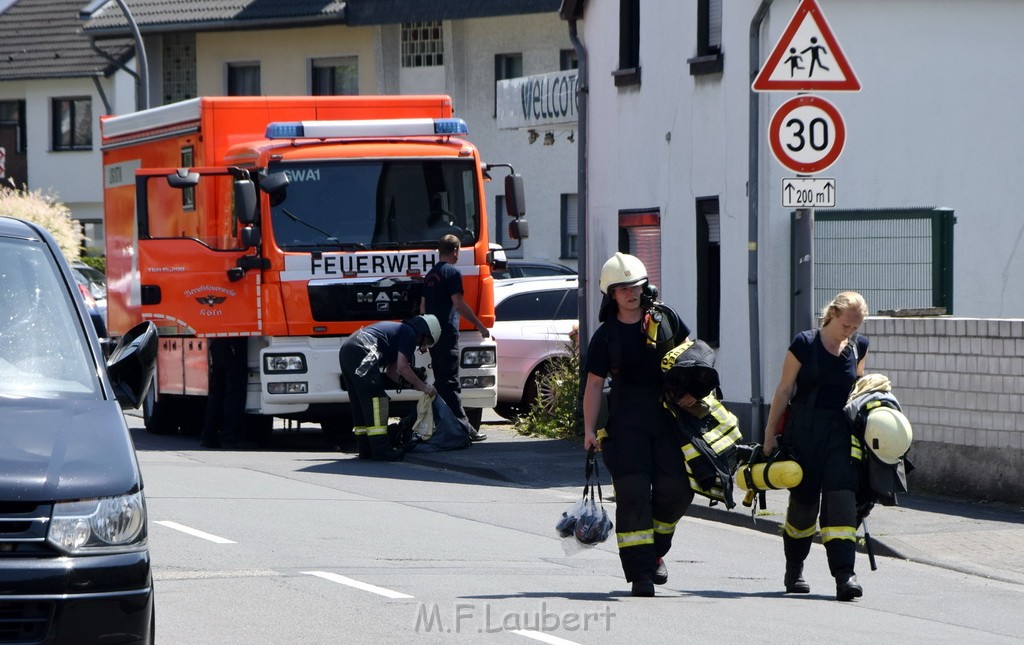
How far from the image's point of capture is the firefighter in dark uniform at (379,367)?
50.4ft

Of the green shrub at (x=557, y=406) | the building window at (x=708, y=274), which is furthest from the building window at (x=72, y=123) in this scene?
the building window at (x=708, y=274)

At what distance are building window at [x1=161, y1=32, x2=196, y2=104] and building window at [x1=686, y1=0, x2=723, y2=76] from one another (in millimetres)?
26470

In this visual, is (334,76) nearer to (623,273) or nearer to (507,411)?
(507,411)

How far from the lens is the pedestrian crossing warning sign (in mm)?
10812

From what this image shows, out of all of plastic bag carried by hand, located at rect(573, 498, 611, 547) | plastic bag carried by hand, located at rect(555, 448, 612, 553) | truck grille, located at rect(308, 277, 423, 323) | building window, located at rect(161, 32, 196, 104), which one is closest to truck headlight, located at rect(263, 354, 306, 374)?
truck grille, located at rect(308, 277, 423, 323)

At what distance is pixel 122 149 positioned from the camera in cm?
1950

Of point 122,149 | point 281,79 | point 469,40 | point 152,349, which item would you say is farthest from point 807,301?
point 281,79

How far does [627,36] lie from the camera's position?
18562 mm

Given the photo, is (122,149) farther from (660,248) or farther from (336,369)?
(660,248)

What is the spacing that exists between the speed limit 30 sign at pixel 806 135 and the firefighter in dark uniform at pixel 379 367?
17.1 feet

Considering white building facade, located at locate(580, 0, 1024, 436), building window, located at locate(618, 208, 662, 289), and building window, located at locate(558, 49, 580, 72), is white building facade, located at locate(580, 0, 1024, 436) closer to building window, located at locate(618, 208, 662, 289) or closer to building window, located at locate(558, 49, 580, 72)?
building window, located at locate(618, 208, 662, 289)

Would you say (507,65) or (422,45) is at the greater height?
(422,45)

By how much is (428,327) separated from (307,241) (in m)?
1.61

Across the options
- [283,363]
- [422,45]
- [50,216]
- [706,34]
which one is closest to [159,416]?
[283,363]
